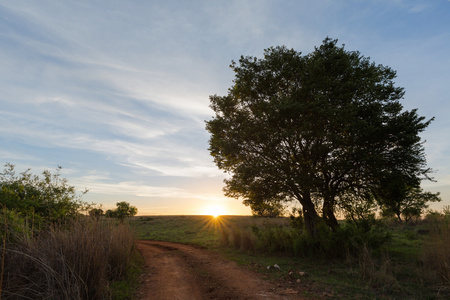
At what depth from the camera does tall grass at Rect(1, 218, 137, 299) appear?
6.41 metres

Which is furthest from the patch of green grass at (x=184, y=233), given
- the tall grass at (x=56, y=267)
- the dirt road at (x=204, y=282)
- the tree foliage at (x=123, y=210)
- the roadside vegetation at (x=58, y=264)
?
the tree foliage at (x=123, y=210)

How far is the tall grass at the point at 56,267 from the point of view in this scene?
6406 mm

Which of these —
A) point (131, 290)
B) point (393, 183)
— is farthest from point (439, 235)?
point (131, 290)

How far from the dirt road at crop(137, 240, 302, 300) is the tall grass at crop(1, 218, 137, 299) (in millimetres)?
1989

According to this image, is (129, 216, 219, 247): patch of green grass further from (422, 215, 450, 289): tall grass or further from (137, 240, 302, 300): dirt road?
(422, 215, 450, 289): tall grass

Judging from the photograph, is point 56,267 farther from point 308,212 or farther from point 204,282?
point 308,212

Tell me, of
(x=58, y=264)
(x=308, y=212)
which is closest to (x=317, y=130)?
(x=308, y=212)

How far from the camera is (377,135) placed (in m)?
14.5

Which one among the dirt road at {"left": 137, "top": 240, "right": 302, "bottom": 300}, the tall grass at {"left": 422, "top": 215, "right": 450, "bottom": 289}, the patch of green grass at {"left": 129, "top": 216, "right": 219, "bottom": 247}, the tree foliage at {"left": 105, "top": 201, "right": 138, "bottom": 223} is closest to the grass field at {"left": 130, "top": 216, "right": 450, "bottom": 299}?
the tall grass at {"left": 422, "top": 215, "right": 450, "bottom": 289}

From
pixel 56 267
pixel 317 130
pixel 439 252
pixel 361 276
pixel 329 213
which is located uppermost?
pixel 317 130

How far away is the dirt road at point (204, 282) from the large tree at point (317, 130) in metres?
5.79

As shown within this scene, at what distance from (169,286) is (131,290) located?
1.40 metres

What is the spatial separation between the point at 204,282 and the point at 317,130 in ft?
33.6

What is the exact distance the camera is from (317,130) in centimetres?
1427
